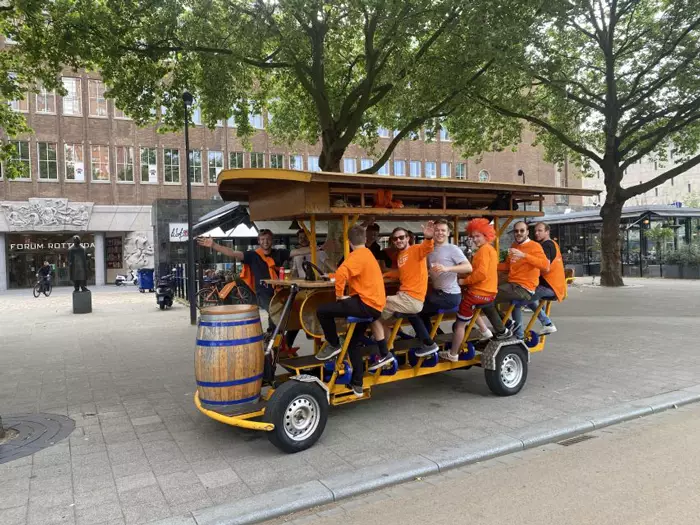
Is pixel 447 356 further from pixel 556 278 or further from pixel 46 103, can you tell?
pixel 46 103

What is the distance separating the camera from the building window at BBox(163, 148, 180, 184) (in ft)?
115

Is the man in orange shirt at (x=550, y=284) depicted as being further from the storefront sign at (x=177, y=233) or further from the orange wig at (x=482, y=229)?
the storefront sign at (x=177, y=233)

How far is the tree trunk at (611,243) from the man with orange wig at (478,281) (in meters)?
15.8

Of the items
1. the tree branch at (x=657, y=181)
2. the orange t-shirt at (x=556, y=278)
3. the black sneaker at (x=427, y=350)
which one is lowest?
the black sneaker at (x=427, y=350)

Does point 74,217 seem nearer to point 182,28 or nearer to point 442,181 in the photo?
point 182,28

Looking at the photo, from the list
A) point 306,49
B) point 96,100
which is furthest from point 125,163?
point 306,49

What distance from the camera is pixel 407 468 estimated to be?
4.31 metres

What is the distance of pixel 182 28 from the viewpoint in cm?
1180

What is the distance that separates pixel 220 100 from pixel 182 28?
2.10 meters

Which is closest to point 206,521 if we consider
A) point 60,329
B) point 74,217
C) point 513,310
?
point 513,310

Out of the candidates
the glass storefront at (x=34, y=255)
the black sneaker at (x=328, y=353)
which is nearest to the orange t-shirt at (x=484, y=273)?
the black sneaker at (x=328, y=353)

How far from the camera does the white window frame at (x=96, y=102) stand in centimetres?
3291

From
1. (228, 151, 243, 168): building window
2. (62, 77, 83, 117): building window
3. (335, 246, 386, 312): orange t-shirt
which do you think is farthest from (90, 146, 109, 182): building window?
(335, 246, 386, 312): orange t-shirt

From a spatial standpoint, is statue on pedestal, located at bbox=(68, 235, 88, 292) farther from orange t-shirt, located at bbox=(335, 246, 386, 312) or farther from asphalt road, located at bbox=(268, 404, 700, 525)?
asphalt road, located at bbox=(268, 404, 700, 525)
